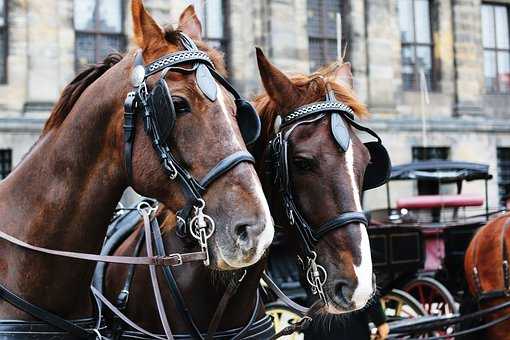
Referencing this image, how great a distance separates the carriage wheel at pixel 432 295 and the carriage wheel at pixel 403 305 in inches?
14.7

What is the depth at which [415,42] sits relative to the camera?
19.6m

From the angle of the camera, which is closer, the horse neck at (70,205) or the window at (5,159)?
the horse neck at (70,205)

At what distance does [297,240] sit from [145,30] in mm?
1291

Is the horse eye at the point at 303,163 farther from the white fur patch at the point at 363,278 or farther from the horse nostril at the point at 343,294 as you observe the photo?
the horse nostril at the point at 343,294

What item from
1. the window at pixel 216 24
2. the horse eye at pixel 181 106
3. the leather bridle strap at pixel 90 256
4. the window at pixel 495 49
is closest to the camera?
the horse eye at pixel 181 106

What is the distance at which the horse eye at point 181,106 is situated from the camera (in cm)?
242

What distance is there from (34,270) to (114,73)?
832 millimetres

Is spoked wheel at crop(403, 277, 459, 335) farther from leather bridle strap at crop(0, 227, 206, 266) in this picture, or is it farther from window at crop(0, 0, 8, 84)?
window at crop(0, 0, 8, 84)

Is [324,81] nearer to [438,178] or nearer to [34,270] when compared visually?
[34,270]

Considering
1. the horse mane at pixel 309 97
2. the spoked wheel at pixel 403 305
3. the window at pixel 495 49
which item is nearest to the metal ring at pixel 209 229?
the horse mane at pixel 309 97

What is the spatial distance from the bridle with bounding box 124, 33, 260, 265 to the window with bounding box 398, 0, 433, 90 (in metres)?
17.6

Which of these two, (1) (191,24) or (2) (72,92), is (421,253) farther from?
(2) (72,92)

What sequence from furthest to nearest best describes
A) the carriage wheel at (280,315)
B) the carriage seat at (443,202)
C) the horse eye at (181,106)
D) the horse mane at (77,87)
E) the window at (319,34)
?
the window at (319,34) → the carriage seat at (443,202) → the carriage wheel at (280,315) → the horse mane at (77,87) → the horse eye at (181,106)

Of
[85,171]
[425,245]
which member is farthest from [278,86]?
[425,245]
